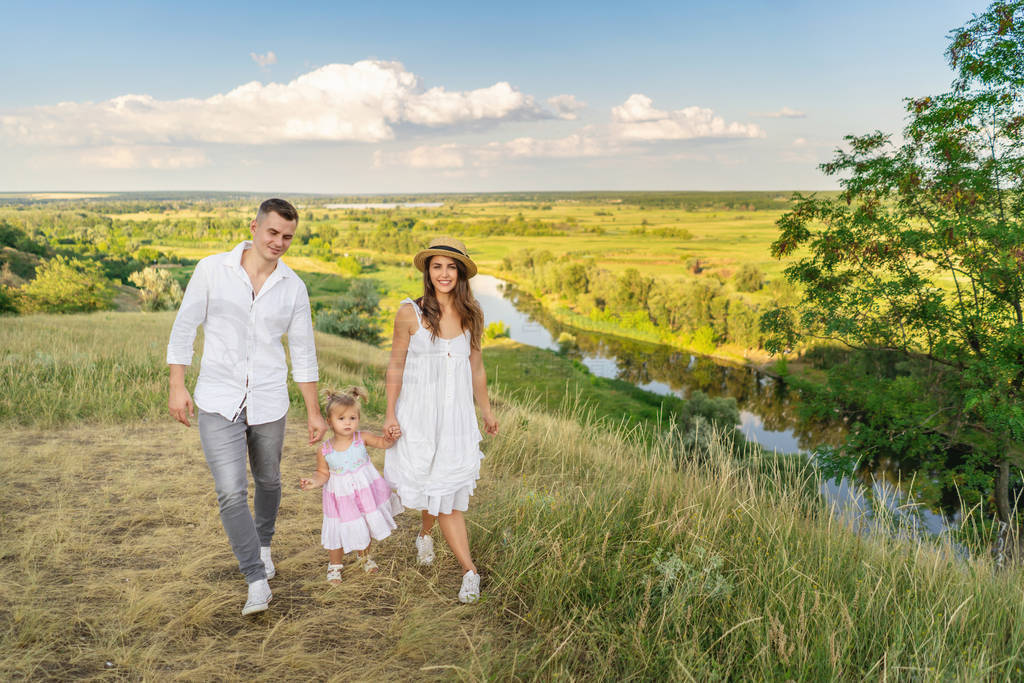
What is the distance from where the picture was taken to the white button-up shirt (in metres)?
2.88

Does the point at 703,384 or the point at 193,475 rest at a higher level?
the point at 193,475

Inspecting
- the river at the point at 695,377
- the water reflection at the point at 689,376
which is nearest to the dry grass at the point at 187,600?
the river at the point at 695,377

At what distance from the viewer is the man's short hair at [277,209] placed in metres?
2.92

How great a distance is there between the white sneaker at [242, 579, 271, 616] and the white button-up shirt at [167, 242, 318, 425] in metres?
0.97

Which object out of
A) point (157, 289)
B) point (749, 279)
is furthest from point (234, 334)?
point (749, 279)

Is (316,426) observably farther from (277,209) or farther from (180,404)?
(277,209)

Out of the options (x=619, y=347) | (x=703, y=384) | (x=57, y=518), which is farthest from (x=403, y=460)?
(x=619, y=347)

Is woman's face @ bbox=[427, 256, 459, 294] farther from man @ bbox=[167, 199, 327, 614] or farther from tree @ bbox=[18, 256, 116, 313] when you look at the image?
tree @ bbox=[18, 256, 116, 313]

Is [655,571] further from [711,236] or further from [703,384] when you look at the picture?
[711,236]

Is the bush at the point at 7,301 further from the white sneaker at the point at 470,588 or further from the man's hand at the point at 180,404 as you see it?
the white sneaker at the point at 470,588

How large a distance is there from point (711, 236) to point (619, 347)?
102 meters

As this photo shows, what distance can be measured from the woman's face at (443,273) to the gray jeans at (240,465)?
1.21 meters

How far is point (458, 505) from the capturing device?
3.37 metres

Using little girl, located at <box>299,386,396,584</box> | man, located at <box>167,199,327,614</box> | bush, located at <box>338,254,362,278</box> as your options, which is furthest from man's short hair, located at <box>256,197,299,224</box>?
bush, located at <box>338,254,362,278</box>
